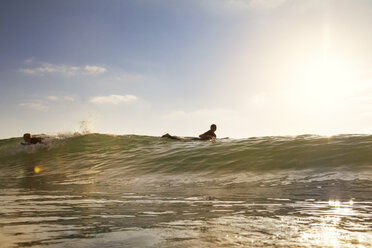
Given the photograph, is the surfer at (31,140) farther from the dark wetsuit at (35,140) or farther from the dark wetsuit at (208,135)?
the dark wetsuit at (208,135)

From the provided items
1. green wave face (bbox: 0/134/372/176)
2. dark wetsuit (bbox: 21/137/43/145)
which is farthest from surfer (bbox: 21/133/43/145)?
green wave face (bbox: 0/134/372/176)

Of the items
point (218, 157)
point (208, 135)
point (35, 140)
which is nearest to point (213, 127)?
point (208, 135)

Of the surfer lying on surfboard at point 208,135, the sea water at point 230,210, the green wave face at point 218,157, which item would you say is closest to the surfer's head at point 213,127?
the surfer lying on surfboard at point 208,135

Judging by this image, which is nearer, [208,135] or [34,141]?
[208,135]

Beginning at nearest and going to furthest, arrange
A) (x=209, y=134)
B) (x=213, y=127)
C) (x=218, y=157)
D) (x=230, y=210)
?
1. (x=230, y=210)
2. (x=218, y=157)
3. (x=209, y=134)
4. (x=213, y=127)

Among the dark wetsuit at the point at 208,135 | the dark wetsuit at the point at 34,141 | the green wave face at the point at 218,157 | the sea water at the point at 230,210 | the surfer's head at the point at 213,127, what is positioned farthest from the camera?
the dark wetsuit at the point at 34,141

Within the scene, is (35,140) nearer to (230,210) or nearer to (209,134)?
(209,134)

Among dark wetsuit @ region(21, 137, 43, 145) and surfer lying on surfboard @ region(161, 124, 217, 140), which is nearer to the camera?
surfer lying on surfboard @ region(161, 124, 217, 140)

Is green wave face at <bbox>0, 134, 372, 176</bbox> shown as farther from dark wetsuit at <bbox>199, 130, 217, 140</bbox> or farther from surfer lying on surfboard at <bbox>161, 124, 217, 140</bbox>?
dark wetsuit at <bbox>199, 130, 217, 140</bbox>

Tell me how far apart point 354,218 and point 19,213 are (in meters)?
3.05

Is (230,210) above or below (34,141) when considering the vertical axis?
below

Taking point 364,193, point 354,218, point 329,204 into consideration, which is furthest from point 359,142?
point 354,218

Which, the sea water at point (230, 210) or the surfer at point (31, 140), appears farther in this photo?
the surfer at point (31, 140)

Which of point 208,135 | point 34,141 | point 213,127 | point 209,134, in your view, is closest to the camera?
point 208,135
